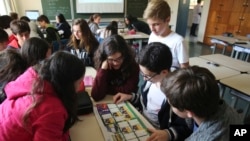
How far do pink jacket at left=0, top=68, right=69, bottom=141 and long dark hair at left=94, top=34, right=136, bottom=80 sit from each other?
29.1 inches

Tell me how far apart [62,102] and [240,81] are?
6.37 feet

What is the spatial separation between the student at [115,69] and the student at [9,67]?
0.56 meters

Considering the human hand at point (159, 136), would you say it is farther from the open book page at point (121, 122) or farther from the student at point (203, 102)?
the student at point (203, 102)

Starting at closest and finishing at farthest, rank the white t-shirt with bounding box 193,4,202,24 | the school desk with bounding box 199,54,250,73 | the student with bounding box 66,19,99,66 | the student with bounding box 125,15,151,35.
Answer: the student with bounding box 66,19,99,66
the school desk with bounding box 199,54,250,73
the student with bounding box 125,15,151,35
the white t-shirt with bounding box 193,4,202,24

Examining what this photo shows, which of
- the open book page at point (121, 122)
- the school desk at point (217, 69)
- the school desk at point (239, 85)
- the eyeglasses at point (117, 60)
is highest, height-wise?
the eyeglasses at point (117, 60)

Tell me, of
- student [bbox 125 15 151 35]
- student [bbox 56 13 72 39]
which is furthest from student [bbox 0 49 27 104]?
student [bbox 125 15 151 35]

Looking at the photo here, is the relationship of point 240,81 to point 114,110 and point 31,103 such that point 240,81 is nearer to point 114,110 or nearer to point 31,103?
point 114,110

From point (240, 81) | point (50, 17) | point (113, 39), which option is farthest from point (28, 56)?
point (50, 17)

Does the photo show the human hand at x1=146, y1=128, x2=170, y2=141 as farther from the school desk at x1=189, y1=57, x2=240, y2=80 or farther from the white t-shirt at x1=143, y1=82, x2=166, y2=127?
the school desk at x1=189, y1=57, x2=240, y2=80

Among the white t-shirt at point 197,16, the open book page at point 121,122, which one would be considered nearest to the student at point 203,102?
the open book page at point 121,122

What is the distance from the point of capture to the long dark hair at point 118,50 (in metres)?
1.46

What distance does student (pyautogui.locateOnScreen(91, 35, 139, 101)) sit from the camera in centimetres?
146

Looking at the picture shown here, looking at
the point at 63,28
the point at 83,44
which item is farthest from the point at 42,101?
the point at 63,28

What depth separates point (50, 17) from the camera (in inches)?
225
